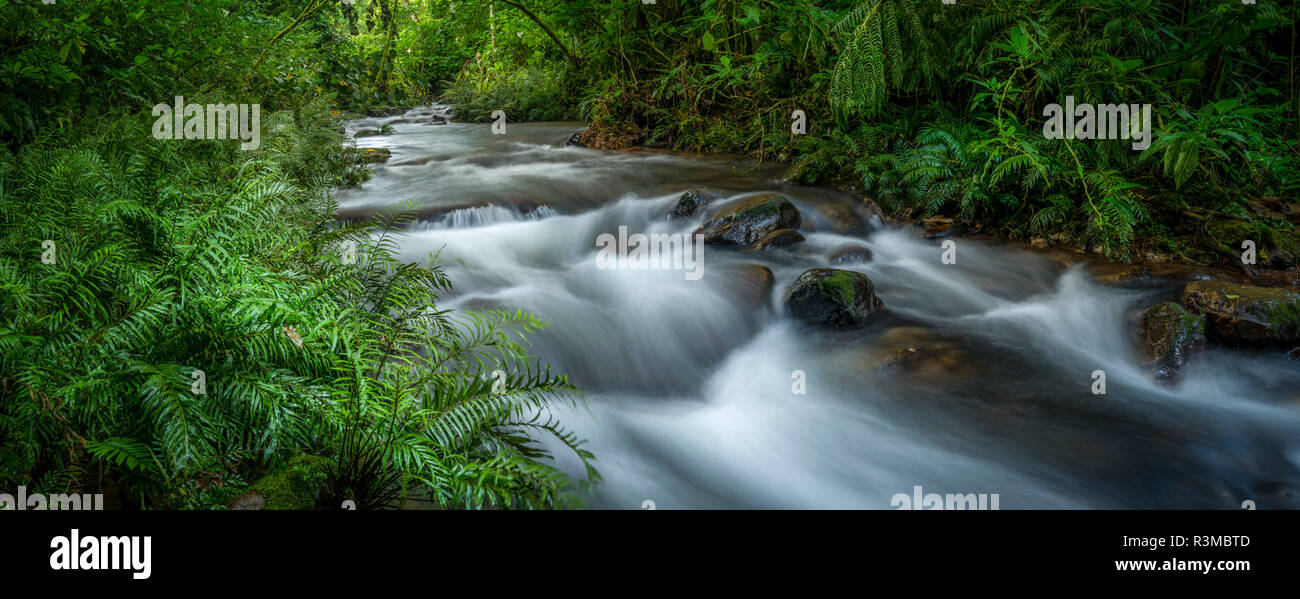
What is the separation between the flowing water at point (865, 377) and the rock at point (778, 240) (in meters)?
0.13

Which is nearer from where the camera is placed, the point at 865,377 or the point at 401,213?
the point at 865,377

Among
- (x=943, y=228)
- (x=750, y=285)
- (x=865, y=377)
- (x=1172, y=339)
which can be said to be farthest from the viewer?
(x=943, y=228)

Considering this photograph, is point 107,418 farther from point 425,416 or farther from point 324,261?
point 324,261

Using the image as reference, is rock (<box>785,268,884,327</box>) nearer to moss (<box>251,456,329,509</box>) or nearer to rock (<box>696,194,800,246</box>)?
rock (<box>696,194,800,246</box>)

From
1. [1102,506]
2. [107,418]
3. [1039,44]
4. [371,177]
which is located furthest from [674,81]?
[107,418]

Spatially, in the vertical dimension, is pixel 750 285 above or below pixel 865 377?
above

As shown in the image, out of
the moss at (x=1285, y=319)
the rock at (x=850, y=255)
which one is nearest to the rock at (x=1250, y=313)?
the moss at (x=1285, y=319)

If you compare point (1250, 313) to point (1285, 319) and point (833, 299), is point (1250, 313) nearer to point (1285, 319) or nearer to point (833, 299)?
point (1285, 319)

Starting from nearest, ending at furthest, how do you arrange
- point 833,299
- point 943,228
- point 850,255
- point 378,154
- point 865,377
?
point 865,377 → point 833,299 → point 850,255 → point 943,228 → point 378,154

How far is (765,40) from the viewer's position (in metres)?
10.5

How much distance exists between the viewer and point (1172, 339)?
5.09m

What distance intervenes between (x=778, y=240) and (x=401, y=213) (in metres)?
3.59

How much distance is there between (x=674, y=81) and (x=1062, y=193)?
21.4 feet

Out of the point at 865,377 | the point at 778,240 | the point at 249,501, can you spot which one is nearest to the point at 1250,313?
the point at 865,377
